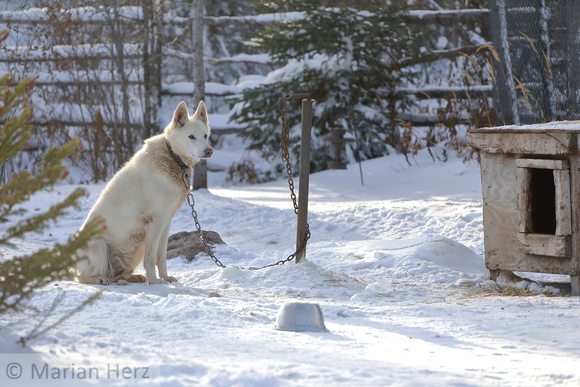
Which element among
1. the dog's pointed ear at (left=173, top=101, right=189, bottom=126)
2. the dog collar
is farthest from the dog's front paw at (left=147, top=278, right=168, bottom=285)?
the dog's pointed ear at (left=173, top=101, right=189, bottom=126)

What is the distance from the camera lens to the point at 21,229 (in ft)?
8.11

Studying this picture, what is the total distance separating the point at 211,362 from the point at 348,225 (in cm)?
529

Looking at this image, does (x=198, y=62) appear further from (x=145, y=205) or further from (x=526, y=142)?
(x=526, y=142)

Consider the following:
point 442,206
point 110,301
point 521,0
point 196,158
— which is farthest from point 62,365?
point 521,0

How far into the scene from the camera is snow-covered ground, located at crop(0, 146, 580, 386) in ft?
8.61

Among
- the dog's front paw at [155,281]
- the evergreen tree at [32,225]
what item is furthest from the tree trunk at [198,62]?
the evergreen tree at [32,225]

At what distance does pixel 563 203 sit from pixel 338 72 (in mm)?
8359

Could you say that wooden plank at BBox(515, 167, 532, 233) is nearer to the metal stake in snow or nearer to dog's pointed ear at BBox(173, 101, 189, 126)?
the metal stake in snow

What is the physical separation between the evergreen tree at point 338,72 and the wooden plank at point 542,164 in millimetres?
7741

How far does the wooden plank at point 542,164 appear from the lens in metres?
4.71

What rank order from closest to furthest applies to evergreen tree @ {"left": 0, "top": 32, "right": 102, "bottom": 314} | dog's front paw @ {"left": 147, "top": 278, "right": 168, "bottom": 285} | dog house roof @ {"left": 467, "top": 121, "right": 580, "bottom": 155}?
evergreen tree @ {"left": 0, "top": 32, "right": 102, "bottom": 314}
dog house roof @ {"left": 467, "top": 121, "right": 580, "bottom": 155}
dog's front paw @ {"left": 147, "top": 278, "right": 168, "bottom": 285}

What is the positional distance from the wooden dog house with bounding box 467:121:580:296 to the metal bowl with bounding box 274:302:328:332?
86.8 inches

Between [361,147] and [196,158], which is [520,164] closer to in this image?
[196,158]

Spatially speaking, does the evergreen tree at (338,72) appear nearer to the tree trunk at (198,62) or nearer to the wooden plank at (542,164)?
the tree trunk at (198,62)
